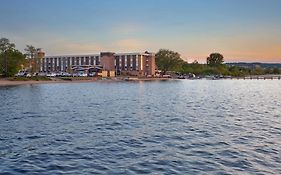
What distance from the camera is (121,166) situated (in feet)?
58.9

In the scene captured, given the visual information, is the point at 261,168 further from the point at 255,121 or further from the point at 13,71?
the point at 13,71

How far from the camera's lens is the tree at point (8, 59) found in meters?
147

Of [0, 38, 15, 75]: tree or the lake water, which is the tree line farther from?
the lake water

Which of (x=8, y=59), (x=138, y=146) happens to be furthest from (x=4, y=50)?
(x=138, y=146)

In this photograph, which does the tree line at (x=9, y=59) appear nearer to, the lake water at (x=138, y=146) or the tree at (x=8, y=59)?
the tree at (x=8, y=59)

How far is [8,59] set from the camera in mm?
147125

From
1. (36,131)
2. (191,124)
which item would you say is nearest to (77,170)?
(36,131)

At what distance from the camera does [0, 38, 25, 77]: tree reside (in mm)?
146750

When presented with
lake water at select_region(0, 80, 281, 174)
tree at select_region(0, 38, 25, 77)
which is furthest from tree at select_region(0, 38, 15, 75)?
lake water at select_region(0, 80, 281, 174)

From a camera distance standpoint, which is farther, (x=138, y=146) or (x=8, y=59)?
(x=8, y=59)

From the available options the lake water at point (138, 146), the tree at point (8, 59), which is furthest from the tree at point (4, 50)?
the lake water at point (138, 146)

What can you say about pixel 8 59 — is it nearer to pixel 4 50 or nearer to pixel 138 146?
pixel 4 50

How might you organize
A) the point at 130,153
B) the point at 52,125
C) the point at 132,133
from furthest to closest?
1. the point at 52,125
2. the point at 132,133
3. the point at 130,153

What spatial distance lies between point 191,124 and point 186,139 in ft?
26.8
